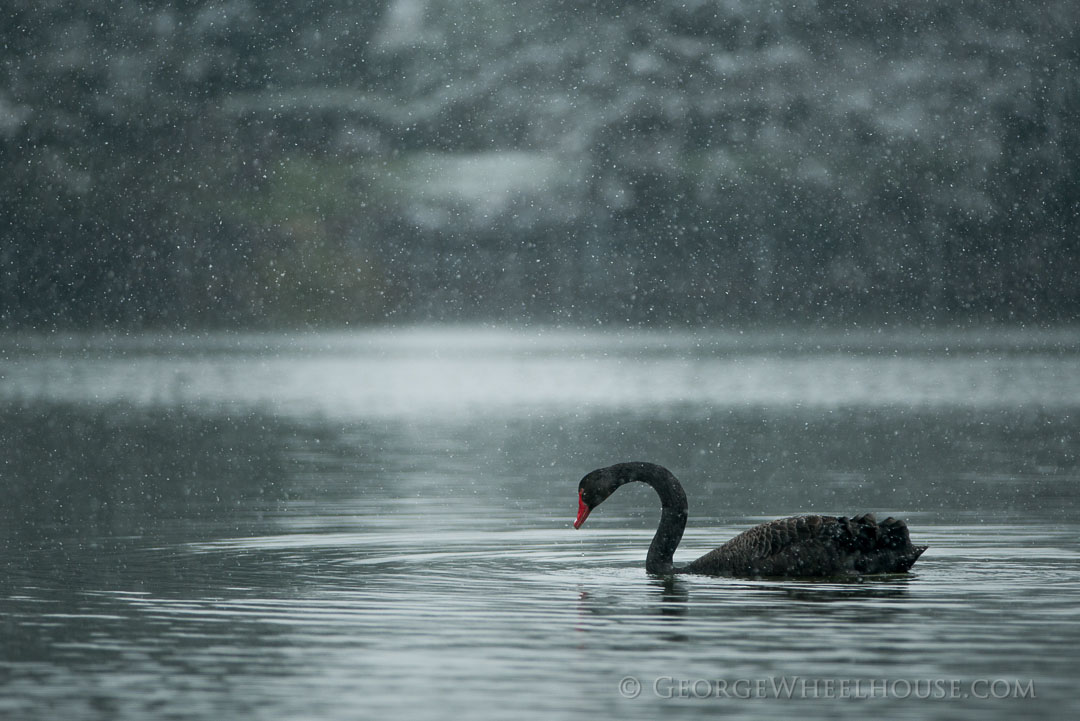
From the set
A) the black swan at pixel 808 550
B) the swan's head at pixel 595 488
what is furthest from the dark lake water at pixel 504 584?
the swan's head at pixel 595 488

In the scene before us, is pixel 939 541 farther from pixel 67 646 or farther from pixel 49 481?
pixel 49 481

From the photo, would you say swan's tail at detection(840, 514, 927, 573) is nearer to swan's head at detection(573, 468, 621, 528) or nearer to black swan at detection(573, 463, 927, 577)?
black swan at detection(573, 463, 927, 577)

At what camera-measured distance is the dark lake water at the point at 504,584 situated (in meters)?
11.5

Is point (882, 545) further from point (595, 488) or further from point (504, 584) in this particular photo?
point (504, 584)

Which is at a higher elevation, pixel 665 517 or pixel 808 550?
pixel 665 517

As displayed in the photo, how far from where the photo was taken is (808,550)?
16234 mm

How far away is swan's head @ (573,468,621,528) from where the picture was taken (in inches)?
664

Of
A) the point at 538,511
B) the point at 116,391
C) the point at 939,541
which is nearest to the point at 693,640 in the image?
the point at 939,541

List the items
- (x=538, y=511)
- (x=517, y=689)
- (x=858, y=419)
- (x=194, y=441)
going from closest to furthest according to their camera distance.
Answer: (x=517, y=689) < (x=538, y=511) < (x=194, y=441) < (x=858, y=419)

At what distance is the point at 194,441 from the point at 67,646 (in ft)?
86.3

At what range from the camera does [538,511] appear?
23.3 meters

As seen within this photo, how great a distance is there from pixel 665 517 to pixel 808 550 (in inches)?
52.3

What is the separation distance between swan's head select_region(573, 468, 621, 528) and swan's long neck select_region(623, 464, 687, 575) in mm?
174

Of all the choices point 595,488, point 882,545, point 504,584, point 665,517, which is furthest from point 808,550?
point 504,584
